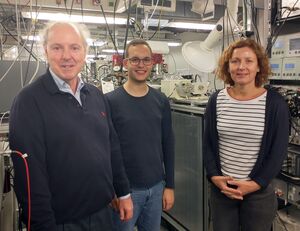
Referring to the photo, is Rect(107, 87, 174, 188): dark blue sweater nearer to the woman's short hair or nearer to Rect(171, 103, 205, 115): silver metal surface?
the woman's short hair

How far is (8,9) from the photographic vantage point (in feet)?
9.62

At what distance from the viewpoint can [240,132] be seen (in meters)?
1.55

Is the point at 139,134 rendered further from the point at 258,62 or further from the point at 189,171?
the point at 189,171

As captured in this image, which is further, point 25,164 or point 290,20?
point 290,20

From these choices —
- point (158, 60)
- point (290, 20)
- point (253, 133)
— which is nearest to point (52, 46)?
point (253, 133)

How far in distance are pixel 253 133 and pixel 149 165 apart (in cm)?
57

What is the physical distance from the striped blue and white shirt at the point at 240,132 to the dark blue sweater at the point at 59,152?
2.18ft

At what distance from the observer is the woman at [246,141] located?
1512 mm

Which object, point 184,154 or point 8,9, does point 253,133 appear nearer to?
point 184,154

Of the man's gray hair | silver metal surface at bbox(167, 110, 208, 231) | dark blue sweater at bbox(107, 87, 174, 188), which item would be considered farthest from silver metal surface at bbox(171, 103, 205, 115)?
the man's gray hair

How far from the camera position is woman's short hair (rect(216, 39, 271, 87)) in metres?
1.57

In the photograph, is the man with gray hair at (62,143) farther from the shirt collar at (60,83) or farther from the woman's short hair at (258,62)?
the woman's short hair at (258,62)

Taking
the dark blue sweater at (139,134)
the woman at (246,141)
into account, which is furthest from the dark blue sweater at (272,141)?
the dark blue sweater at (139,134)

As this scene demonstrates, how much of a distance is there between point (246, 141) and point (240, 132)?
0.06 metres
